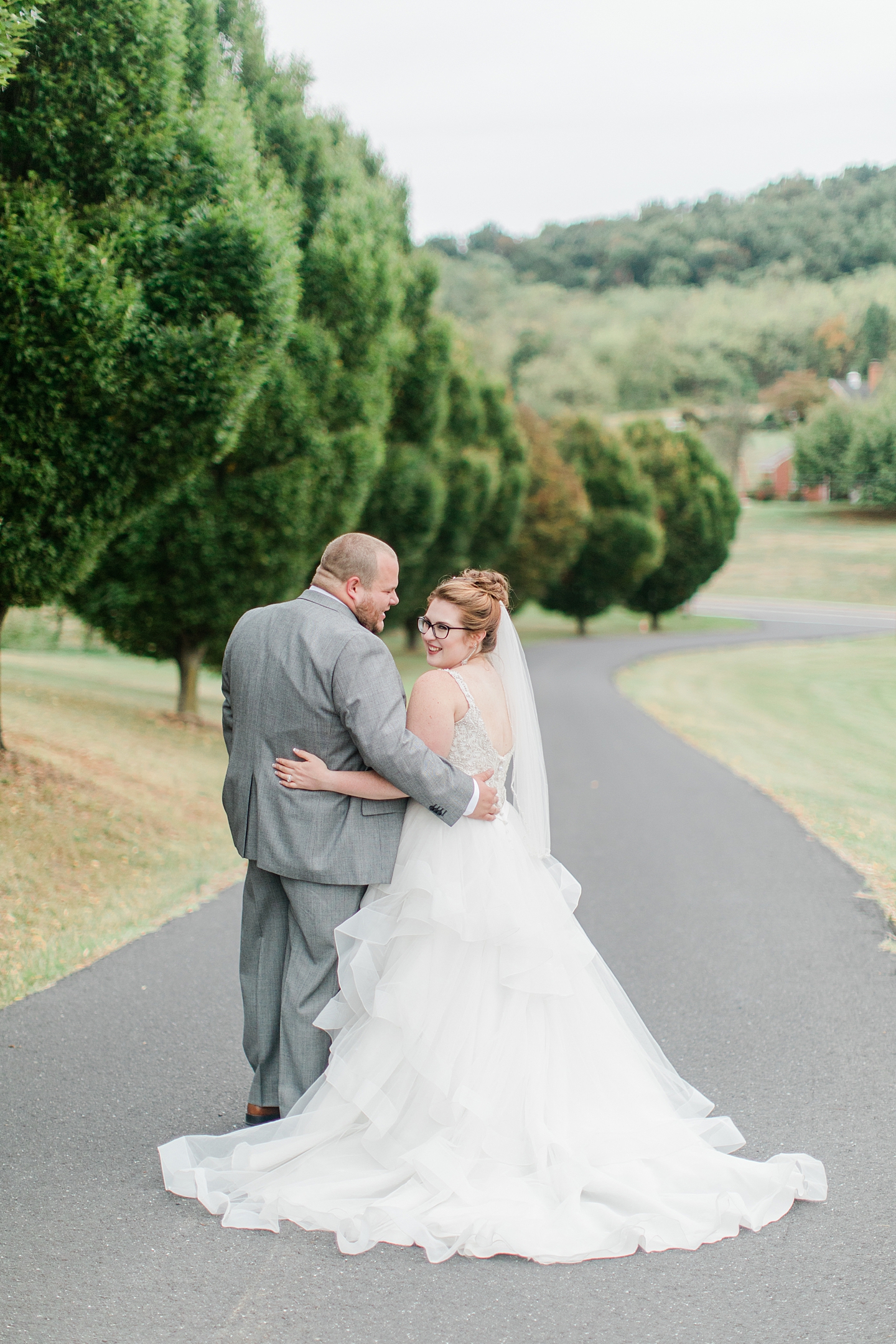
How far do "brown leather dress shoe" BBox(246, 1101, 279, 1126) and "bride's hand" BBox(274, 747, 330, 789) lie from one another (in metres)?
1.21

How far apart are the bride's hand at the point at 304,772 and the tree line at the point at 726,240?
126967 millimetres

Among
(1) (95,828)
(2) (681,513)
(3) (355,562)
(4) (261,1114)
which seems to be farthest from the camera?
(2) (681,513)

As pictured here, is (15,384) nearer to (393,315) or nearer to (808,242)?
(393,315)

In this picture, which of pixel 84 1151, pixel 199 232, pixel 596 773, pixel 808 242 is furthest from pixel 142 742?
pixel 808 242

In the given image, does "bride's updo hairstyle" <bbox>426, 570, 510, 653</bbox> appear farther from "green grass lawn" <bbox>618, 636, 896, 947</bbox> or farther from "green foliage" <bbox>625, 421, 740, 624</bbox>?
"green foliage" <bbox>625, 421, 740, 624</bbox>

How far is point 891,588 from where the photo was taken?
6216cm

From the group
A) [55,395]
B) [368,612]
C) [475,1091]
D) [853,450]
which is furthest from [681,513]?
[475,1091]

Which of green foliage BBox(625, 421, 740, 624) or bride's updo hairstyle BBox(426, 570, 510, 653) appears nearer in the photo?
bride's updo hairstyle BBox(426, 570, 510, 653)

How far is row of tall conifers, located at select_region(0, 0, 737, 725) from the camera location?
332 inches

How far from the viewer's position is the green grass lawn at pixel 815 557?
64.2 m

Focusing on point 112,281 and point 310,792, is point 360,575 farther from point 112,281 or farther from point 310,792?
point 112,281

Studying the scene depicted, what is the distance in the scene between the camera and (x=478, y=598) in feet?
12.8

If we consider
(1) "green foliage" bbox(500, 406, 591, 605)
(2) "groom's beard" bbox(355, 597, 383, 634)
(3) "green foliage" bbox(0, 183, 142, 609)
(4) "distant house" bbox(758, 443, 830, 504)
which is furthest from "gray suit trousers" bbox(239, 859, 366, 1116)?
(4) "distant house" bbox(758, 443, 830, 504)

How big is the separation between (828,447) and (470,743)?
88.5 metres
